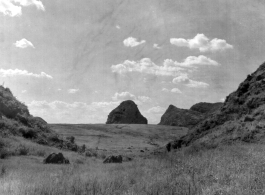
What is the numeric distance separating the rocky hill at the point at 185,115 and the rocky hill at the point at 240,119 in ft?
187

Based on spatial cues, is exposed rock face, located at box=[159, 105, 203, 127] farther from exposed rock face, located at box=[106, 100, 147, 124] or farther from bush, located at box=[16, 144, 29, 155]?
bush, located at box=[16, 144, 29, 155]

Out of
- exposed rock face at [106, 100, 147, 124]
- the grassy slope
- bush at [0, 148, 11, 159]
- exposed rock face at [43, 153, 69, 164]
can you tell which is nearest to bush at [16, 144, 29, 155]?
bush at [0, 148, 11, 159]

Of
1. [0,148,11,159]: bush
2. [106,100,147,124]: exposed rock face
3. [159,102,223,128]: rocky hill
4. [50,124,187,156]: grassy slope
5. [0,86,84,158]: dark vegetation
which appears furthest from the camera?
[106,100,147,124]: exposed rock face

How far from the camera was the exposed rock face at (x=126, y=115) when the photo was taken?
105m

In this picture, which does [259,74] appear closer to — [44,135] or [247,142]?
[247,142]

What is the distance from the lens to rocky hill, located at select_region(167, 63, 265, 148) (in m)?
14.7

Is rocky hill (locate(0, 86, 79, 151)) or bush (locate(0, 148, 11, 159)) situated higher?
rocky hill (locate(0, 86, 79, 151))

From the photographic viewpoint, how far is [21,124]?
1911 cm

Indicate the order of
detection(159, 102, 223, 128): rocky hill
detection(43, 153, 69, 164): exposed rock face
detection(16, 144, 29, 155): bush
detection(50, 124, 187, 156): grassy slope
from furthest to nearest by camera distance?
detection(159, 102, 223, 128): rocky hill < detection(50, 124, 187, 156): grassy slope < detection(16, 144, 29, 155): bush < detection(43, 153, 69, 164): exposed rock face

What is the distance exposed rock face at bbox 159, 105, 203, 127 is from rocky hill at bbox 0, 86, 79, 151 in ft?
201

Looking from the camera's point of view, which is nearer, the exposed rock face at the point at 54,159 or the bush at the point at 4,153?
the bush at the point at 4,153

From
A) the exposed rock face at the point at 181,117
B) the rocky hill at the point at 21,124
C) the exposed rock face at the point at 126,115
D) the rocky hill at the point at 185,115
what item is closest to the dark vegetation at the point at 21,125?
the rocky hill at the point at 21,124

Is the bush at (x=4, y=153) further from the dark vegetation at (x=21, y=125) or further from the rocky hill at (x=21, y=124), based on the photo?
the rocky hill at (x=21, y=124)

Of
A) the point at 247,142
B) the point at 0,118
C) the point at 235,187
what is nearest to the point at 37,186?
the point at 235,187
